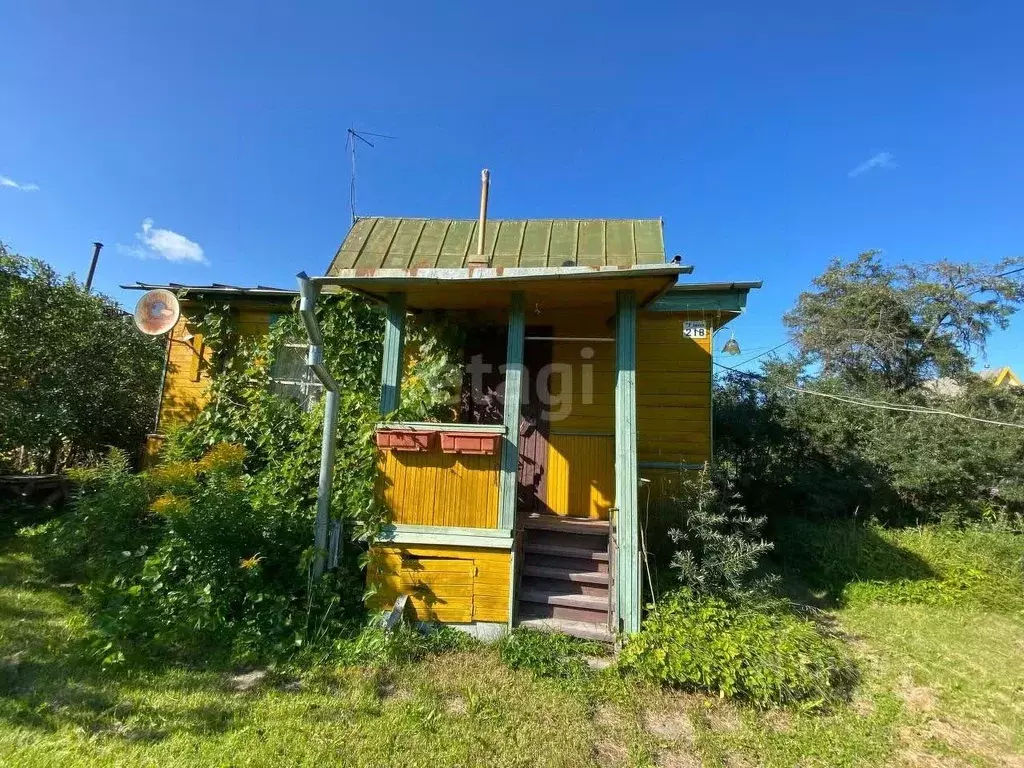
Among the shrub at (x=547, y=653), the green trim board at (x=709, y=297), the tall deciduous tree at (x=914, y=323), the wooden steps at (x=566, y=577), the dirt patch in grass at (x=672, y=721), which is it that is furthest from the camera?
the tall deciduous tree at (x=914, y=323)

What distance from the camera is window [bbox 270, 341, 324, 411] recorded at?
254 inches

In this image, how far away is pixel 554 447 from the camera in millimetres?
5824

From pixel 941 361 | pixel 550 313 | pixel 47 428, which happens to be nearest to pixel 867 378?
pixel 941 361

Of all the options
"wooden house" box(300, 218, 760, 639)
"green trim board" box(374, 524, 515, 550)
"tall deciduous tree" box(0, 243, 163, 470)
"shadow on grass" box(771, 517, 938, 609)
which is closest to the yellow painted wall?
"tall deciduous tree" box(0, 243, 163, 470)

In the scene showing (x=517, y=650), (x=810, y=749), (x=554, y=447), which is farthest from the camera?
(x=554, y=447)

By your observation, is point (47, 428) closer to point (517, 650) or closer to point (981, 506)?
point (517, 650)

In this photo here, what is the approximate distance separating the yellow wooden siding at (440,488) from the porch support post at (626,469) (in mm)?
1088

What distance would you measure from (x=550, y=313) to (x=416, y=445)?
2.77m

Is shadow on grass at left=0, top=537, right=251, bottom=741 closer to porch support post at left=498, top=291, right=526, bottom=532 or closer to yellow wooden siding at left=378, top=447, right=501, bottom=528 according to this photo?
yellow wooden siding at left=378, top=447, right=501, bottom=528

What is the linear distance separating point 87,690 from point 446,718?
7.55ft

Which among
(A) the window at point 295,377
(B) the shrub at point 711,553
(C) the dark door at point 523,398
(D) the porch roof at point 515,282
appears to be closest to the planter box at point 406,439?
(D) the porch roof at point 515,282

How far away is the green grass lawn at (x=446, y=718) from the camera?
8.40 ft

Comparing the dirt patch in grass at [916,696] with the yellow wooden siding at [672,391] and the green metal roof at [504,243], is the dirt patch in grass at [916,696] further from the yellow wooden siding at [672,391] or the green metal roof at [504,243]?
the green metal roof at [504,243]

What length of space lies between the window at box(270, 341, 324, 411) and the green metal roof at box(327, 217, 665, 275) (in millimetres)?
2159
